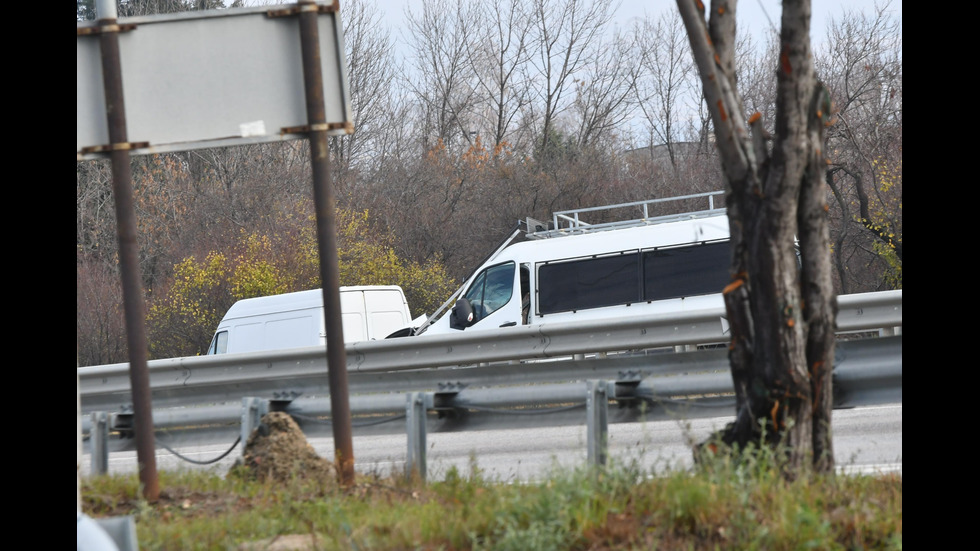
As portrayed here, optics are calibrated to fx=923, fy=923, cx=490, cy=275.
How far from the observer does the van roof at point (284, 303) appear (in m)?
15.5

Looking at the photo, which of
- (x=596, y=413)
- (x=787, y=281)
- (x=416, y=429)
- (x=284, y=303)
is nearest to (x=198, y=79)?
(x=416, y=429)

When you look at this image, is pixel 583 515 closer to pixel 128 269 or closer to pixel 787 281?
pixel 787 281

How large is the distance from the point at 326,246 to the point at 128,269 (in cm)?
105

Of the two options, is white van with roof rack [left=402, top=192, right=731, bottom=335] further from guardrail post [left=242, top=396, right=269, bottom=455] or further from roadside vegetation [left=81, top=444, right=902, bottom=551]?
roadside vegetation [left=81, top=444, right=902, bottom=551]

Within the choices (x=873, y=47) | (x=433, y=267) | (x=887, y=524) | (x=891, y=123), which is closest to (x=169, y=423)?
(x=887, y=524)

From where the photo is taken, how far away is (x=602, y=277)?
14.9m

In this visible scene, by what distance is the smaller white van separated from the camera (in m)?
15.5

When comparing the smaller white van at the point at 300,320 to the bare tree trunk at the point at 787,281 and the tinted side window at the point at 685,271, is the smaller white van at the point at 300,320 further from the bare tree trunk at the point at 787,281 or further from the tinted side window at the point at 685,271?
the bare tree trunk at the point at 787,281

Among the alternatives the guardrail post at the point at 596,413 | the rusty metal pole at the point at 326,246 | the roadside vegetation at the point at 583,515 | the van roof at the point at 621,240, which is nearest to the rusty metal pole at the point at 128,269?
the roadside vegetation at the point at 583,515

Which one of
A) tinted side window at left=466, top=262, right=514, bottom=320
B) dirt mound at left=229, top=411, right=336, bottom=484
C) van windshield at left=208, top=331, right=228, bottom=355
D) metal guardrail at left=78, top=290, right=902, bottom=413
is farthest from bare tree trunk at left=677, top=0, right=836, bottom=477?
van windshield at left=208, top=331, right=228, bottom=355

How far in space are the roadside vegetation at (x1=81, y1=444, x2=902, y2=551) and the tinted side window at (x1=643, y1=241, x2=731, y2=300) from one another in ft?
32.5

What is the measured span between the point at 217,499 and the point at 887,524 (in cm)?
323

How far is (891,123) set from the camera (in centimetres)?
2516

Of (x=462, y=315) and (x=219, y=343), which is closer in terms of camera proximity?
(x=462, y=315)
